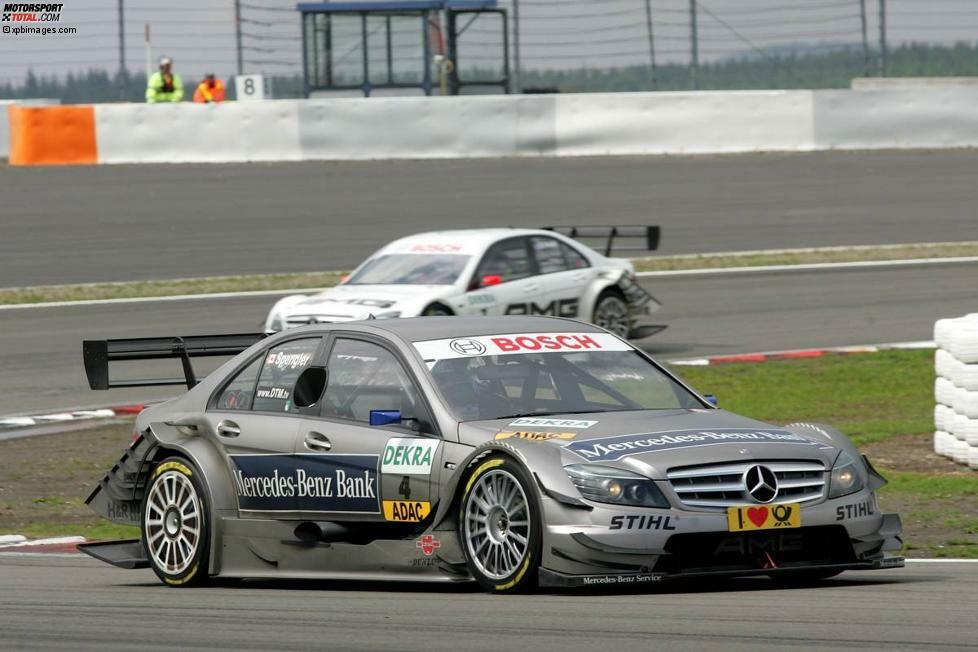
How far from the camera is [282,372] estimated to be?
8.58 metres

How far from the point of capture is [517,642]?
606cm

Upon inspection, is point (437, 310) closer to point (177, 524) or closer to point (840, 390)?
point (840, 390)

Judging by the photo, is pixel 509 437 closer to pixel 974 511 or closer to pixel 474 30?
pixel 974 511

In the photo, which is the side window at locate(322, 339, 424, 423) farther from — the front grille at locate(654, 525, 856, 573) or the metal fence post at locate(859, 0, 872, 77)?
the metal fence post at locate(859, 0, 872, 77)

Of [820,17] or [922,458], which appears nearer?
[922,458]

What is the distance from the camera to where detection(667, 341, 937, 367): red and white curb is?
18469 millimetres

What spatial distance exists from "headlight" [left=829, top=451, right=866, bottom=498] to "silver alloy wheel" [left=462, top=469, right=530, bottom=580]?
128 centimetres

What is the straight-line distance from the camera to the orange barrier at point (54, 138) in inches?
1210

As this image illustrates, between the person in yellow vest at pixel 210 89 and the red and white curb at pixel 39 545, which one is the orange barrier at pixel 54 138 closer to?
the person in yellow vest at pixel 210 89

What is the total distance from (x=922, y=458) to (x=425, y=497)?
19.0 feet

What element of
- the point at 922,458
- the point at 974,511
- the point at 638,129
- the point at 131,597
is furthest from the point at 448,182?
the point at 131,597

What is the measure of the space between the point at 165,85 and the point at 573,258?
44.5 ft

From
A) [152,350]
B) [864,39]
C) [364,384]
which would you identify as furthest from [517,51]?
[364,384]

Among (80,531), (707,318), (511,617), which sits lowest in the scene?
(80,531)
